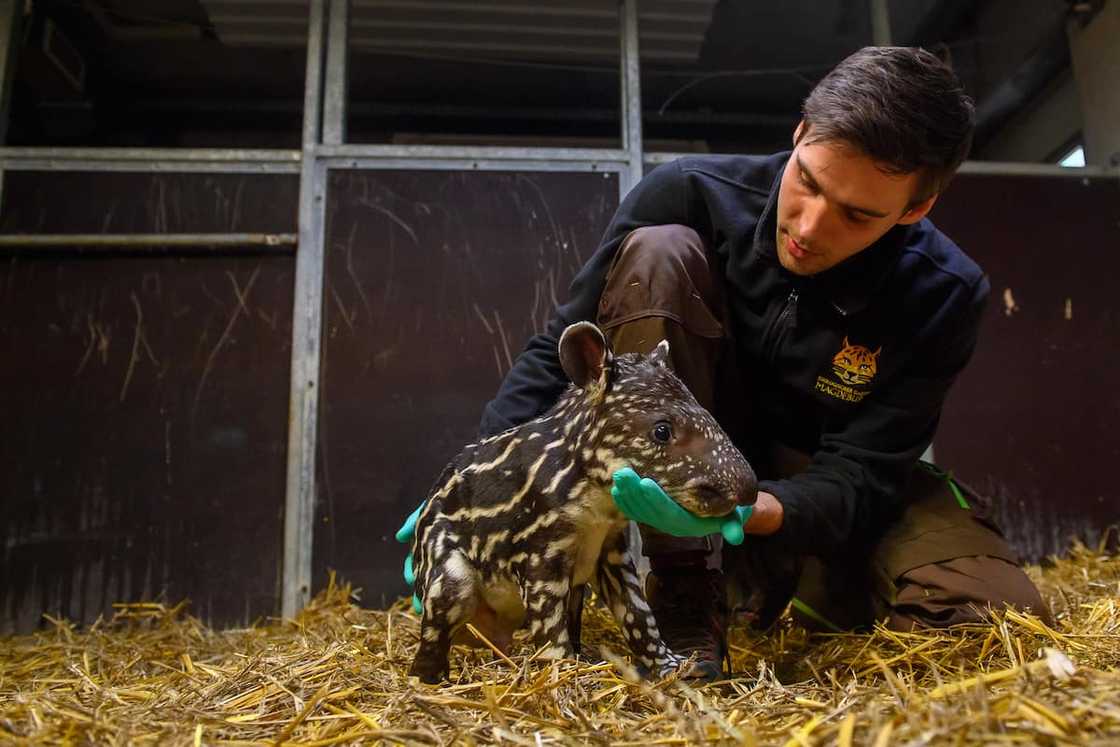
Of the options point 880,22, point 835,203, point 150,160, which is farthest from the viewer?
point 880,22

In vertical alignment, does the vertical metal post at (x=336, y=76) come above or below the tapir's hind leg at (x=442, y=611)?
above

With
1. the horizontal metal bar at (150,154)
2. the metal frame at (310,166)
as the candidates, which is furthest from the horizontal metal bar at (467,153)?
the horizontal metal bar at (150,154)

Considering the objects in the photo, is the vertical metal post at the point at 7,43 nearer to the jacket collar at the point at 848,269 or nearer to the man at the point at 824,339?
the man at the point at 824,339

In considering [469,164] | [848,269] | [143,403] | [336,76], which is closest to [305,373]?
[143,403]

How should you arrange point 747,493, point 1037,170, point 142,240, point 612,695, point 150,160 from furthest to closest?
point 1037,170 → point 150,160 → point 142,240 → point 747,493 → point 612,695

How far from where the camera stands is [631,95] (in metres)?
5.34

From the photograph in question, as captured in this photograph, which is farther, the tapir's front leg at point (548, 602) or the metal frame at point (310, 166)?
the metal frame at point (310, 166)

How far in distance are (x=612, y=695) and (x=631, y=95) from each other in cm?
420

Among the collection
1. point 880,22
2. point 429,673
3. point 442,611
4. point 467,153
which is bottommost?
point 429,673

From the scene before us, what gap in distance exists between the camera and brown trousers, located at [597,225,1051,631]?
9.58ft

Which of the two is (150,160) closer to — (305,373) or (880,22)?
(305,373)

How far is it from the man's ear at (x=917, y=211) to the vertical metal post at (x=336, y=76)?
3584 mm

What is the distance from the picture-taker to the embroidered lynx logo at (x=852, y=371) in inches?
120

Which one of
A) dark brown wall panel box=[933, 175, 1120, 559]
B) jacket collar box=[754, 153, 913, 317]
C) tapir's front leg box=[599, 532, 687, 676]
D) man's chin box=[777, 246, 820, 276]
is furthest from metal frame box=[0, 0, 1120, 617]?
tapir's front leg box=[599, 532, 687, 676]
